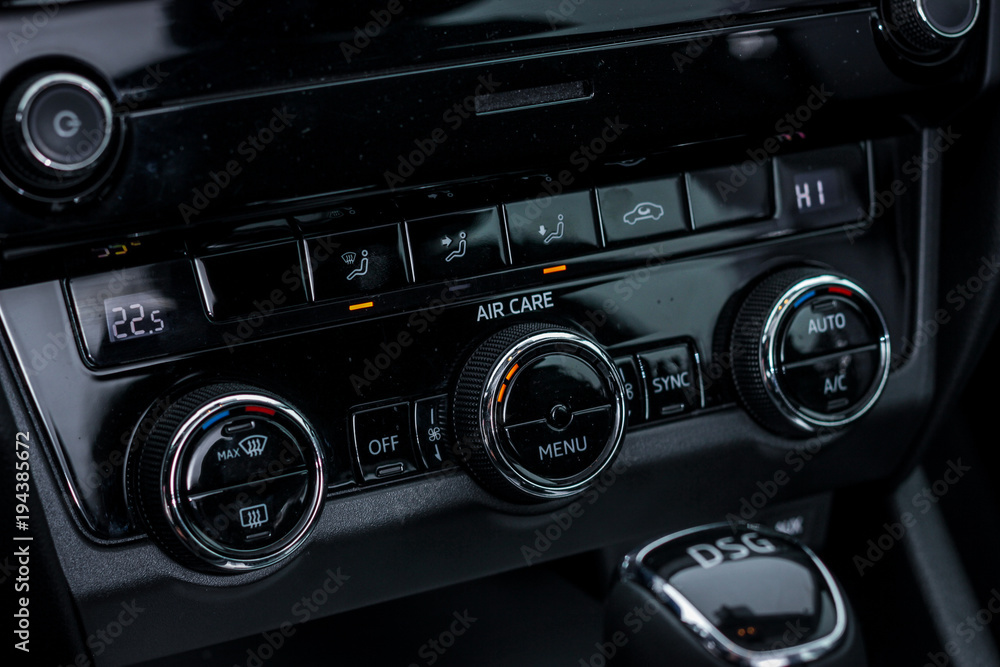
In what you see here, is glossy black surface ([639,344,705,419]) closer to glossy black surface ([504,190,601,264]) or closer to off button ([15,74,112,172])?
glossy black surface ([504,190,601,264])

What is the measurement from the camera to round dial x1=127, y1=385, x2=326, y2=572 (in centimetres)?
65

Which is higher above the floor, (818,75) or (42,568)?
(818,75)

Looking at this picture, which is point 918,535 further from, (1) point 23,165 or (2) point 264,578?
(1) point 23,165

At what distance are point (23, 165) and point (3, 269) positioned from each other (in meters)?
0.09

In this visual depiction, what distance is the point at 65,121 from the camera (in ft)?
1.93

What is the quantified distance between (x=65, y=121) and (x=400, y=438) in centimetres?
34

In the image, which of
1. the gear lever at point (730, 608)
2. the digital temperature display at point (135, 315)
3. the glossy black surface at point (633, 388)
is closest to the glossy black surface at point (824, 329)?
the glossy black surface at point (633, 388)

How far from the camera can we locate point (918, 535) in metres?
0.94

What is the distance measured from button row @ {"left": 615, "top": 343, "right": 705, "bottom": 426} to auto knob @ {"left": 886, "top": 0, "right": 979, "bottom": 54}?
31 cm

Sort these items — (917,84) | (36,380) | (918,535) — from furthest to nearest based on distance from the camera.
Result: (918,535), (917,84), (36,380)

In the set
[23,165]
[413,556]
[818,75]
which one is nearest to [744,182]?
[818,75]

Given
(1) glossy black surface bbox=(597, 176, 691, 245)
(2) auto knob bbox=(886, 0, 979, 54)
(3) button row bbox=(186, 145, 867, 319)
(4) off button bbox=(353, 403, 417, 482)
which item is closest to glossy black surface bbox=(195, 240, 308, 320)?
(3) button row bbox=(186, 145, 867, 319)

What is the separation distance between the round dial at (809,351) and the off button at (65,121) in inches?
21.0

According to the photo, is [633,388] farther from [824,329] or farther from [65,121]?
[65,121]
